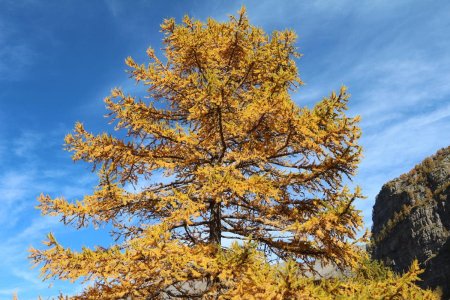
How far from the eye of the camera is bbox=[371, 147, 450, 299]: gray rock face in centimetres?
2681

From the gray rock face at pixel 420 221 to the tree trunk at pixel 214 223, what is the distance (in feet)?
73.3

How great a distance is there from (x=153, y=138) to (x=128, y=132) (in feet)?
3.47

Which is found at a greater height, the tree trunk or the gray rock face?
the gray rock face

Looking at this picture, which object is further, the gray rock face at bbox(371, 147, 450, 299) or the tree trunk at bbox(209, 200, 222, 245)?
the gray rock face at bbox(371, 147, 450, 299)

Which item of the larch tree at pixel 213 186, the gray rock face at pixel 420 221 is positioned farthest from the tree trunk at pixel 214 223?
the gray rock face at pixel 420 221

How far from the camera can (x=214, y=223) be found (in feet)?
27.4

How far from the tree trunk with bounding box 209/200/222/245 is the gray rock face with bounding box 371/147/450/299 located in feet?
73.3

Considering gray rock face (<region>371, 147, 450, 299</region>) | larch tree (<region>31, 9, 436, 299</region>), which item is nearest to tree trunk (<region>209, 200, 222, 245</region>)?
larch tree (<region>31, 9, 436, 299</region>)

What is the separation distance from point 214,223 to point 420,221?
2818cm

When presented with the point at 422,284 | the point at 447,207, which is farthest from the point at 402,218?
the point at 422,284

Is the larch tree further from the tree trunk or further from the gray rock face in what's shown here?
the gray rock face

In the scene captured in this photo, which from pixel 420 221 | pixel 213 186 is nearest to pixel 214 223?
pixel 213 186

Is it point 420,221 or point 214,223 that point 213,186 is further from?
point 420,221

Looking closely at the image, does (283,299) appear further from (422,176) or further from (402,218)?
(422,176)
